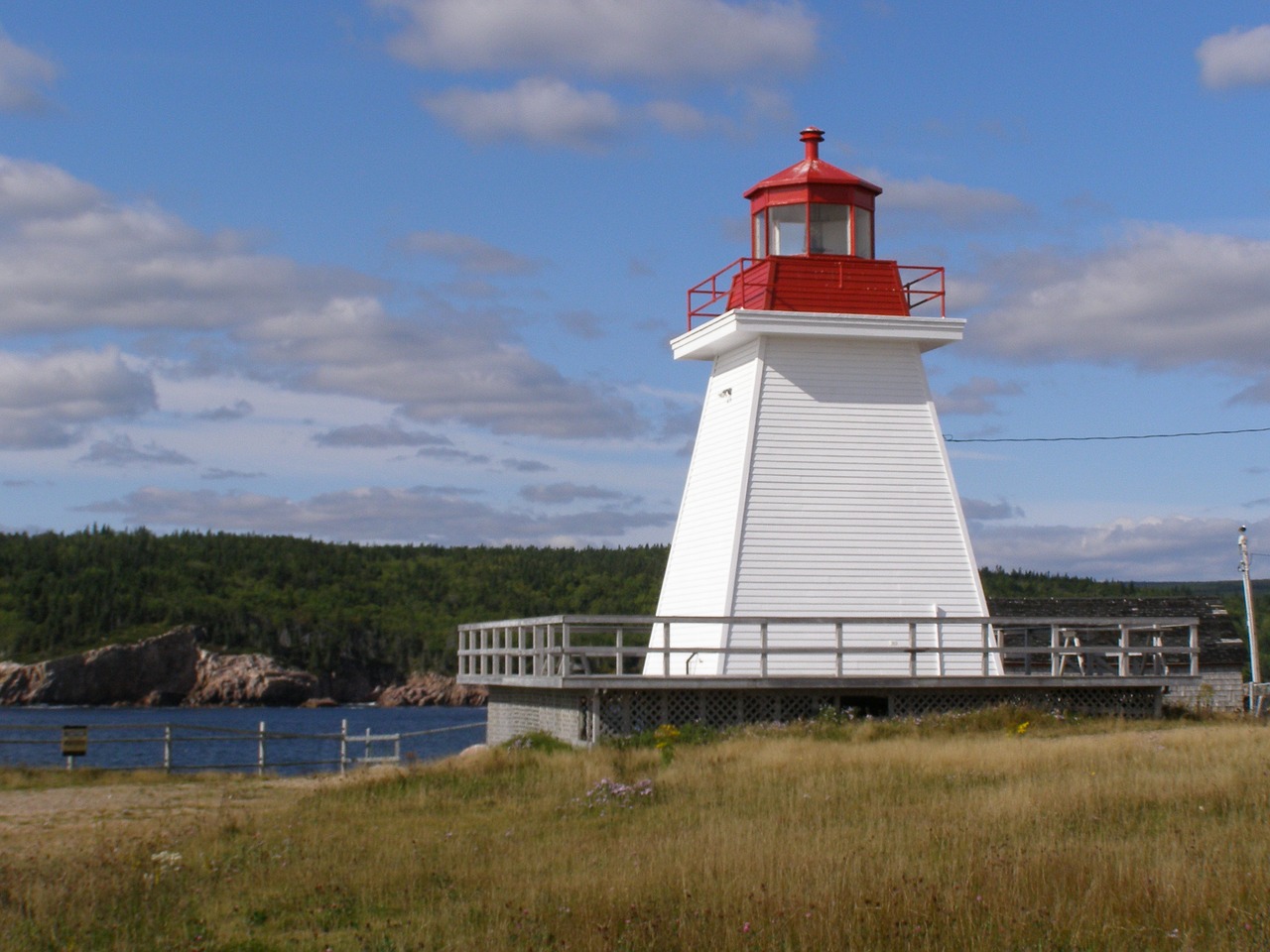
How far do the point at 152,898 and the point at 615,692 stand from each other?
34.2 ft

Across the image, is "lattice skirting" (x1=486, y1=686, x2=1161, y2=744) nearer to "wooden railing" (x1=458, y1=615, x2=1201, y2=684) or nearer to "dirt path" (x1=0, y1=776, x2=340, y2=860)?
"wooden railing" (x1=458, y1=615, x2=1201, y2=684)

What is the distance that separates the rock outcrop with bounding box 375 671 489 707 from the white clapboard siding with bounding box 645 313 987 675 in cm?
12756

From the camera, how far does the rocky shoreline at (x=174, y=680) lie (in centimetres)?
14050

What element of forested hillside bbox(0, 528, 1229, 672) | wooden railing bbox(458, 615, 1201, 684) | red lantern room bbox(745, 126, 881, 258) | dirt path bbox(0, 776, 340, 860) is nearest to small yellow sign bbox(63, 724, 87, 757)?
dirt path bbox(0, 776, 340, 860)

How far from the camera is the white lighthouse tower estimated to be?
2302 centimetres

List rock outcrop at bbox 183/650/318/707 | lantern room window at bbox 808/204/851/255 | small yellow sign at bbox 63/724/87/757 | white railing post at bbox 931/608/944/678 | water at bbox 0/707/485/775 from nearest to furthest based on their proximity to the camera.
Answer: white railing post at bbox 931/608/944/678 → lantern room window at bbox 808/204/851/255 → small yellow sign at bbox 63/724/87/757 → water at bbox 0/707/485/775 → rock outcrop at bbox 183/650/318/707

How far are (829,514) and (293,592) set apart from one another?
14690 cm

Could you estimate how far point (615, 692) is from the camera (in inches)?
831

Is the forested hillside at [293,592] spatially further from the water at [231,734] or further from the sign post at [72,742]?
the sign post at [72,742]

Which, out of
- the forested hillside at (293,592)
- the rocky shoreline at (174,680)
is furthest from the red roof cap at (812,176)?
the rocky shoreline at (174,680)

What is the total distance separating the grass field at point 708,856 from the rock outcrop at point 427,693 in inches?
5211

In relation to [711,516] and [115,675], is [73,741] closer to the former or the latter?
[711,516]

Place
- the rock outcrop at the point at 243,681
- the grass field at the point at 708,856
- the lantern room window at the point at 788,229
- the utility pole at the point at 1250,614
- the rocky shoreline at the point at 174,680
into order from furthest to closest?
the rock outcrop at the point at 243,681
the rocky shoreline at the point at 174,680
the utility pole at the point at 1250,614
the lantern room window at the point at 788,229
the grass field at the point at 708,856

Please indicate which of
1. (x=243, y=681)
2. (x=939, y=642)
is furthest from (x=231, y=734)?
(x=243, y=681)
